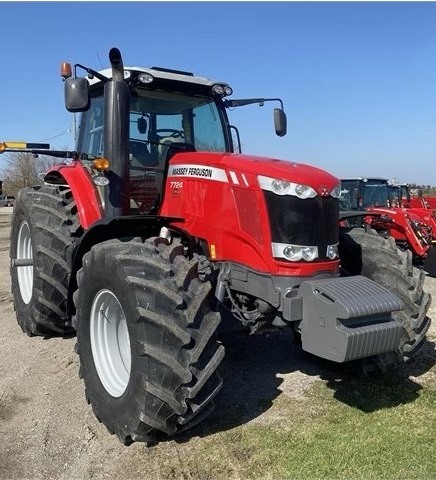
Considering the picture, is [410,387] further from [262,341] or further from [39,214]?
[39,214]

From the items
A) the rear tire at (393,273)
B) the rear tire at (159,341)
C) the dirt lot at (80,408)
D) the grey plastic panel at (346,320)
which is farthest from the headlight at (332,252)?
the dirt lot at (80,408)

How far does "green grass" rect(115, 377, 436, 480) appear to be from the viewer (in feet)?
9.37

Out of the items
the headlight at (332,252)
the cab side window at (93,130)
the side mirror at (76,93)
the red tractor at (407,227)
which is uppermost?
the side mirror at (76,93)

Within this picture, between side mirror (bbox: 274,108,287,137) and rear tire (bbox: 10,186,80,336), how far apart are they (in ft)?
6.54

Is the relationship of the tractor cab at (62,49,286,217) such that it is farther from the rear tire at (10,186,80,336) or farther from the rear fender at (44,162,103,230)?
the rear tire at (10,186,80,336)

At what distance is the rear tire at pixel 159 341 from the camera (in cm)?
290

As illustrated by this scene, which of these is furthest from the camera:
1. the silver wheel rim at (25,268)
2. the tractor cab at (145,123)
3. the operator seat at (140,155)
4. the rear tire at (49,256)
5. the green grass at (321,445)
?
the silver wheel rim at (25,268)

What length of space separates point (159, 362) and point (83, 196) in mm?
2180

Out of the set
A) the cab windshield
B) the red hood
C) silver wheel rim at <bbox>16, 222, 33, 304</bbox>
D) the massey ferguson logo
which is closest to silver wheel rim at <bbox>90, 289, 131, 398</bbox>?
the cab windshield

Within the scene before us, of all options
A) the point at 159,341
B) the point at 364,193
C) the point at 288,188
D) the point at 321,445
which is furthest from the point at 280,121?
the point at 364,193

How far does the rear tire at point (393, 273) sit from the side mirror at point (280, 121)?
116cm

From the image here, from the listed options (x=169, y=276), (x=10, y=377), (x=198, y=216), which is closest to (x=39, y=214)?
(x=10, y=377)

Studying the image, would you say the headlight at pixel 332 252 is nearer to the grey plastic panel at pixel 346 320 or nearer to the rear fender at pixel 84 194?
the grey plastic panel at pixel 346 320

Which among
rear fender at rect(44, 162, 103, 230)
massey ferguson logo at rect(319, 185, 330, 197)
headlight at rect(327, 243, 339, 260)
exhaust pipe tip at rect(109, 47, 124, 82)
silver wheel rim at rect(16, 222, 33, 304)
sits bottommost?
silver wheel rim at rect(16, 222, 33, 304)
